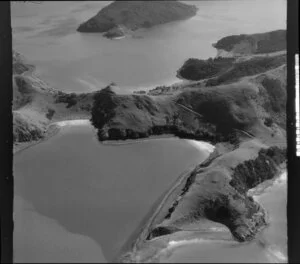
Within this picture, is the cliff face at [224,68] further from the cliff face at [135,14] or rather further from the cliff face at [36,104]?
the cliff face at [36,104]

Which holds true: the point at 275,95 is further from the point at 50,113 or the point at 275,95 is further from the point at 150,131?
the point at 50,113

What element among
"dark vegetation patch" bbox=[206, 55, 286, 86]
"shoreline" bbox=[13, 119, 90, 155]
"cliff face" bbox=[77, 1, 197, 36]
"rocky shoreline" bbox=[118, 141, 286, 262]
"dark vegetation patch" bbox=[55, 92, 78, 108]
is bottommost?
"rocky shoreline" bbox=[118, 141, 286, 262]

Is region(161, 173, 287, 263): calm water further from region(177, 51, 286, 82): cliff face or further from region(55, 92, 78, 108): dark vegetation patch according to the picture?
region(55, 92, 78, 108): dark vegetation patch

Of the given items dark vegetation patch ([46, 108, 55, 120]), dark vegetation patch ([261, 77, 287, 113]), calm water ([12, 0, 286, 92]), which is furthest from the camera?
Answer: dark vegetation patch ([46, 108, 55, 120])

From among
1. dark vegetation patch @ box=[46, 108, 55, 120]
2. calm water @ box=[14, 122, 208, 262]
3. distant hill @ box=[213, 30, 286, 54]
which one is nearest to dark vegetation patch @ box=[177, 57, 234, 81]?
distant hill @ box=[213, 30, 286, 54]

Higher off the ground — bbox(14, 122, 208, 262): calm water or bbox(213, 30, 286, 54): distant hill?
bbox(213, 30, 286, 54): distant hill

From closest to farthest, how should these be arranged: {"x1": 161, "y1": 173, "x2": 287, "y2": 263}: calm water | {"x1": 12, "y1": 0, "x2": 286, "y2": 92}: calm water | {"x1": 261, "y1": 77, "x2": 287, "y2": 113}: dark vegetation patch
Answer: {"x1": 161, "y1": 173, "x2": 287, "y2": 263}: calm water < {"x1": 261, "y1": 77, "x2": 287, "y2": 113}: dark vegetation patch < {"x1": 12, "y1": 0, "x2": 286, "y2": 92}: calm water

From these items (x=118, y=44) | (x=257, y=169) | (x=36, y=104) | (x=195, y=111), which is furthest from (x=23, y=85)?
(x=257, y=169)

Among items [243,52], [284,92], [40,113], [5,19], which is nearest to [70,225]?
[40,113]

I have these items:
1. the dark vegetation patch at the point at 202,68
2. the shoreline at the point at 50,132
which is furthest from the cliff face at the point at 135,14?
the shoreline at the point at 50,132
